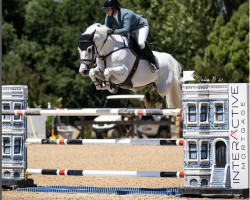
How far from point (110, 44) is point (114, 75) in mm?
410

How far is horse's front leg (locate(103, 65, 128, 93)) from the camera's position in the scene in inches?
323

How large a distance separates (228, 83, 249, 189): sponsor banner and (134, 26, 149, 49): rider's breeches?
170 cm

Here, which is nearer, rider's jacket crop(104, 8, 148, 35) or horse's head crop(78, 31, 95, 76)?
horse's head crop(78, 31, 95, 76)

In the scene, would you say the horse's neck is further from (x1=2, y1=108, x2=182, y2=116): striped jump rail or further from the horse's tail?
the horse's tail

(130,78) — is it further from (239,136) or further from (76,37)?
(76,37)

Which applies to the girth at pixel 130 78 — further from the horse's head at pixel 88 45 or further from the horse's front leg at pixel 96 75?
the horse's head at pixel 88 45

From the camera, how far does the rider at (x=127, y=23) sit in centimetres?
832

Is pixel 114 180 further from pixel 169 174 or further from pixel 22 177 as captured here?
pixel 169 174

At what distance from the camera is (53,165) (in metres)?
12.3

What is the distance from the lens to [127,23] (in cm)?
833

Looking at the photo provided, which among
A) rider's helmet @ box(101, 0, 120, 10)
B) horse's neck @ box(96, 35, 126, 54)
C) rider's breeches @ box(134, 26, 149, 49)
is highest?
rider's helmet @ box(101, 0, 120, 10)

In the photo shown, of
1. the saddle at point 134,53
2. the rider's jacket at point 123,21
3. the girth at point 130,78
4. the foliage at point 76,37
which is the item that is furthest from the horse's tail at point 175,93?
the foliage at point 76,37

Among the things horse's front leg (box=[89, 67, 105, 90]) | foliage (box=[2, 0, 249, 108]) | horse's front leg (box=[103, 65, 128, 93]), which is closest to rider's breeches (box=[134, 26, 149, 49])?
horse's front leg (box=[103, 65, 128, 93])

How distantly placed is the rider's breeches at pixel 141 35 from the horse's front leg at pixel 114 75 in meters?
0.46
